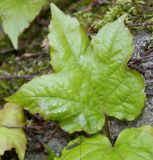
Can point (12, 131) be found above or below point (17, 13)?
below

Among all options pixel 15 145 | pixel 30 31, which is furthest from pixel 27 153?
pixel 30 31

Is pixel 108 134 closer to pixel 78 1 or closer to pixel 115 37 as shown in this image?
pixel 115 37

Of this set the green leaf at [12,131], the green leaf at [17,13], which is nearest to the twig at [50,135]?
the green leaf at [12,131]

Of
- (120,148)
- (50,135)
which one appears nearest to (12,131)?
(50,135)

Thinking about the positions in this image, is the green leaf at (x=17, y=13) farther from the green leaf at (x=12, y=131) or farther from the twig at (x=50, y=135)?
the twig at (x=50, y=135)

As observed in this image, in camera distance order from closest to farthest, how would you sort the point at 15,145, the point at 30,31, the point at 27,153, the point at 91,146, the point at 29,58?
the point at 91,146
the point at 15,145
the point at 27,153
the point at 29,58
the point at 30,31

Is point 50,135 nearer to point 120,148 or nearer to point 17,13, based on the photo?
point 120,148
